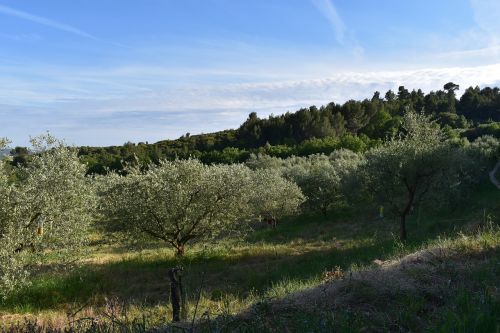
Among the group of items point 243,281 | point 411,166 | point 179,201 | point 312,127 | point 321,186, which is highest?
point 312,127

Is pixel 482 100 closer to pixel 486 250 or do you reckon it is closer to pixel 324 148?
pixel 324 148

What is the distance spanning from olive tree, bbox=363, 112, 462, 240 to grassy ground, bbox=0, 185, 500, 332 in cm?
312

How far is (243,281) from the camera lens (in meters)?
19.4

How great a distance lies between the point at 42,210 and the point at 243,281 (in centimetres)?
930

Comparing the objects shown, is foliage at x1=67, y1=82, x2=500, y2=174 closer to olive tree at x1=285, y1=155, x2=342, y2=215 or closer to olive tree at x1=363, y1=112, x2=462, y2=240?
olive tree at x1=285, y1=155, x2=342, y2=215

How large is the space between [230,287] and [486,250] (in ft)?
37.0

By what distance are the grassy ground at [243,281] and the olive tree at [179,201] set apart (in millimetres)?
1771

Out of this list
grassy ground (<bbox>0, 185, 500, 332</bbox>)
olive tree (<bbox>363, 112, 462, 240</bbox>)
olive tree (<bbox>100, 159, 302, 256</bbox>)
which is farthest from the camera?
olive tree (<bbox>363, 112, 462, 240</bbox>)

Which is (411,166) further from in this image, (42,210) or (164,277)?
(42,210)

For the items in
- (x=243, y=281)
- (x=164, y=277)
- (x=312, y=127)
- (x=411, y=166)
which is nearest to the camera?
(x=243, y=281)

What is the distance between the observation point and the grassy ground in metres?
5.40

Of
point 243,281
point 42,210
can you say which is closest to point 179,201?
point 243,281

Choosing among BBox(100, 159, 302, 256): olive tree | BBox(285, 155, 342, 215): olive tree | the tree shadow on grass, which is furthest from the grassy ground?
BBox(285, 155, 342, 215): olive tree

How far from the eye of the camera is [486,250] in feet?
28.3
